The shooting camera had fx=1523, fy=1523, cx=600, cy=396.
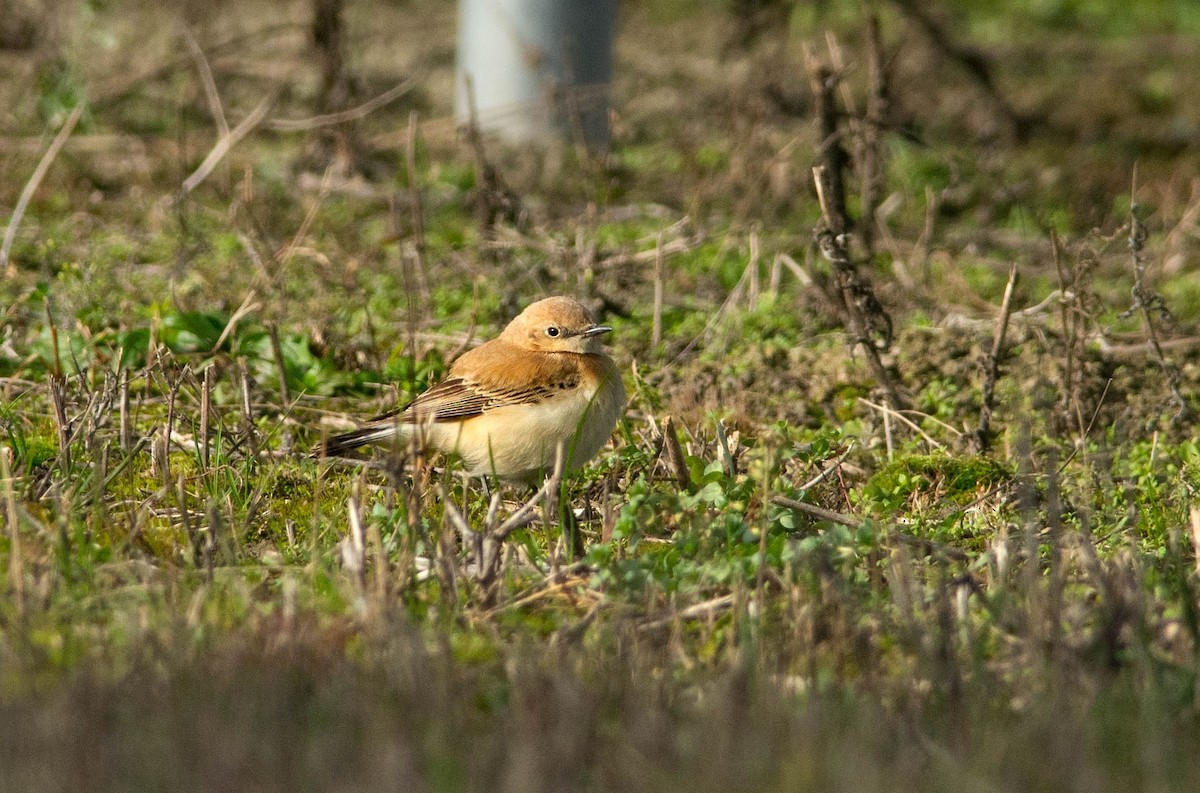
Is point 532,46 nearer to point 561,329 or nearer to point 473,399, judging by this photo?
point 561,329

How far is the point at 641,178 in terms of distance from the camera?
1077 cm

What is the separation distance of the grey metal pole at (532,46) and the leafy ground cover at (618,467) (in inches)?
13.0

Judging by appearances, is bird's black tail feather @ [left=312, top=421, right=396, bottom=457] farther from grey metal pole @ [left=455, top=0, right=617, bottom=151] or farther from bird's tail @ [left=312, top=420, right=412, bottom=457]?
grey metal pole @ [left=455, top=0, right=617, bottom=151]

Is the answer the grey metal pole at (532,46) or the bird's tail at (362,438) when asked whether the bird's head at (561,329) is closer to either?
the bird's tail at (362,438)

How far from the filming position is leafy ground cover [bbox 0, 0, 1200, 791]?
128 inches

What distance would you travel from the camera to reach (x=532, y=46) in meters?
10.2

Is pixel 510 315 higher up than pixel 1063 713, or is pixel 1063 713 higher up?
pixel 510 315

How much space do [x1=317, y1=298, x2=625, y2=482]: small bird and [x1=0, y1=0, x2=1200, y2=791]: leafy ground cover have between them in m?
0.16

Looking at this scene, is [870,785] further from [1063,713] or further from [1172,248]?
[1172,248]

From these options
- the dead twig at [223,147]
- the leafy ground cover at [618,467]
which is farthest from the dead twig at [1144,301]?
the dead twig at [223,147]

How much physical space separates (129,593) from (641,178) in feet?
23.3

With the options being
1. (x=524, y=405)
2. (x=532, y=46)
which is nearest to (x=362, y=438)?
(x=524, y=405)

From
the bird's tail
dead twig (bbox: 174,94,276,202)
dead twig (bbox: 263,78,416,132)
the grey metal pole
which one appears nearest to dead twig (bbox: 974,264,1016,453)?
the bird's tail

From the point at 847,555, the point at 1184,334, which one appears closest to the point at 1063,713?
the point at 847,555
